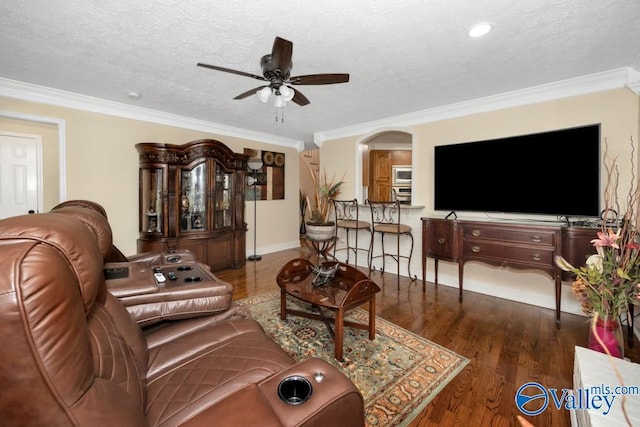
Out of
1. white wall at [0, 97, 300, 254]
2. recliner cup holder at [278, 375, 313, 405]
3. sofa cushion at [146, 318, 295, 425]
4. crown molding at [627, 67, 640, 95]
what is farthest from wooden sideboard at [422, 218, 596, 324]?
Result: white wall at [0, 97, 300, 254]

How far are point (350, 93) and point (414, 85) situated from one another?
0.72m

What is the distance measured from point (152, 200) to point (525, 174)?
4825mm

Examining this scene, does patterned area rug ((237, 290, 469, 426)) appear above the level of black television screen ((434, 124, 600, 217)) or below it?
below

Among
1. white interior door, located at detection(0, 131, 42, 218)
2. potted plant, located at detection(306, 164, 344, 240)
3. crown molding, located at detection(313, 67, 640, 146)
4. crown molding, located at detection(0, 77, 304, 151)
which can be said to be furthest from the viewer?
potted plant, located at detection(306, 164, 344, 240)

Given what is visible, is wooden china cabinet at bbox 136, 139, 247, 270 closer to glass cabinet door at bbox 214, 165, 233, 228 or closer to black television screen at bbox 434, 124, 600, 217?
glass cabinet door at bbox 214, 165, 233, 228

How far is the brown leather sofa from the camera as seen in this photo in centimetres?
55

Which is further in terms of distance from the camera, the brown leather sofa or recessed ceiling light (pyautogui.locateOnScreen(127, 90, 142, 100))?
recessed ceiling light (pyautogui.locateOnScreen(127, 90, 142, 100))

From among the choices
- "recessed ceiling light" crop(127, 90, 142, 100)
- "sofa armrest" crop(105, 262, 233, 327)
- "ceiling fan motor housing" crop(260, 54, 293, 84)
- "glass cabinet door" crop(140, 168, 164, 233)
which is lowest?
"sofa armrest" crop(105, 262, 233, 327)

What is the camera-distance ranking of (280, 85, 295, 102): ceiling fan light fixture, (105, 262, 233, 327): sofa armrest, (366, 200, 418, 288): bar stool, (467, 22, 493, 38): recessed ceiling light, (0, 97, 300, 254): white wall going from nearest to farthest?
(105, 262, 233, 327): sofa armrest < (467, 22, 493, 38): recessed ceiling light < (280, 85, 295, 102): ceiling fan light fixture < (0, 97, 300, 254): white wall < (366, 200, 418, 288): bar stool

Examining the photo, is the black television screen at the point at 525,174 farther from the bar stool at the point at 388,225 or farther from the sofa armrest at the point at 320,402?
the sofa armrest at the point at 320,402

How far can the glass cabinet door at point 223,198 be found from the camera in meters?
4.39

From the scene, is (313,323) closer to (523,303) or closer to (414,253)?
(414,253)

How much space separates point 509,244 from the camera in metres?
2.87

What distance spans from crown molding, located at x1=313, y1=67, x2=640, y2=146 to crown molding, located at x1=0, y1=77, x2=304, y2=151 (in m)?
2.49
